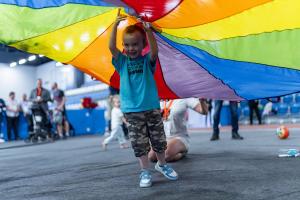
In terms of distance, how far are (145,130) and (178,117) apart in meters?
1.20

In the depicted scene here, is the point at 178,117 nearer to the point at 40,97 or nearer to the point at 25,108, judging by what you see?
the point at 40,97

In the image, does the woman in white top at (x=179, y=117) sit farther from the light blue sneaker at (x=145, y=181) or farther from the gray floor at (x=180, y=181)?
the light blue sneaker at (x=145, y=181)

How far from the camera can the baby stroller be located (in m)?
8.90

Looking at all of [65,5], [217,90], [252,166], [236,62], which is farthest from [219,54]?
[65,5]

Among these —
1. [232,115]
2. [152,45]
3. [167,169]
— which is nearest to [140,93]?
[152,45]

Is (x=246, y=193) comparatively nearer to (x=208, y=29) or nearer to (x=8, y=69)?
(x=208, y=29)

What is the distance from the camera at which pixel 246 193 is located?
2.20 m

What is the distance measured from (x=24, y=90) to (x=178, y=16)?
21901 mm

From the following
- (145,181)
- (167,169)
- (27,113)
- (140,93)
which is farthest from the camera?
(27,113)

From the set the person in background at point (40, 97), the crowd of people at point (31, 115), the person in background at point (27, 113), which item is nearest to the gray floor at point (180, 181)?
the person in background at point (40, 97)

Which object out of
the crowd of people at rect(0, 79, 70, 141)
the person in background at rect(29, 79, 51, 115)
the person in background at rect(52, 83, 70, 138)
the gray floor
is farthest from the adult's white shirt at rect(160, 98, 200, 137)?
the person in background at rect(52, 83, 70, 138)

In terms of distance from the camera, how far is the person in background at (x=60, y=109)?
34.9ft

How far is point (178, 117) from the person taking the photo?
3.91m

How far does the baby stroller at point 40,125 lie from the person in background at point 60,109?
0.99 meters
